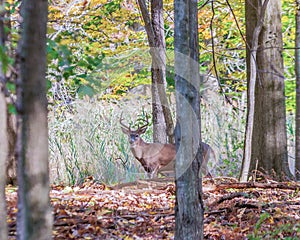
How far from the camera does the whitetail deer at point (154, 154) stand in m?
9.77

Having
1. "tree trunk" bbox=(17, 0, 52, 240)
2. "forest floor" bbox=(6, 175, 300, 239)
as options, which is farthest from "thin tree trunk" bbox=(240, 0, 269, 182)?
"tree trunk" bbox=(17, 0, 52, 240)

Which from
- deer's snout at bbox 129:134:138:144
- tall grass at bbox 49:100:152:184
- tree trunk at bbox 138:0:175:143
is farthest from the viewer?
deer's snout at bbox 129:134:138:144

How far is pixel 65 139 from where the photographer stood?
392 inches

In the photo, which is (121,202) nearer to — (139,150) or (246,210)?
(246,210)

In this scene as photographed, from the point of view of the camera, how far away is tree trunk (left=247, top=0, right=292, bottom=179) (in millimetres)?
8836

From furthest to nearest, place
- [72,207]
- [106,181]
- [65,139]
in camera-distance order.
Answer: [65,139]
[106,181]
[72,207]

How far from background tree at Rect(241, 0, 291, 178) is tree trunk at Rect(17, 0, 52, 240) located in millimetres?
6485

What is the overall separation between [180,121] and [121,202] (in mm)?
2230

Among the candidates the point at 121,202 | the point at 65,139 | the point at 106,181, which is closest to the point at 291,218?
the point at 121,202

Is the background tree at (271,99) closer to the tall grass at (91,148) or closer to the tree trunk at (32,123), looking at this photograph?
the tall grass at (91,148)

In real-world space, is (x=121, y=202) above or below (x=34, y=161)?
below

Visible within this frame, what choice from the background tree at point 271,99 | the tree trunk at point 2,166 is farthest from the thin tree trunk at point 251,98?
the tree trunk at point 2,166

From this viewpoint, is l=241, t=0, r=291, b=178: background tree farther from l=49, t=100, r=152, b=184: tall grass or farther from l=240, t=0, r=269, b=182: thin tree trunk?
l=49, t=100, r=152, b=184: tall grass

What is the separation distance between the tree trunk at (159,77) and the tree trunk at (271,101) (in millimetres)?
1495
